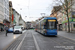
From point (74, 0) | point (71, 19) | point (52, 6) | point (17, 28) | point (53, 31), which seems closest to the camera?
point (53, 31)

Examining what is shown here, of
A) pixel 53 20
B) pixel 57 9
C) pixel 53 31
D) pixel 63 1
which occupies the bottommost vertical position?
pixel 53 31

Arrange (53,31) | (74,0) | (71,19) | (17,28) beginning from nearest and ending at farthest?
(53,31), (17,28), (74,0), (71,19)

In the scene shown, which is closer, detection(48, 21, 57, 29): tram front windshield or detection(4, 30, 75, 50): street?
detection(4, 30, 75, 50): street

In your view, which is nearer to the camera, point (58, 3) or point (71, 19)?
point (58, 3)

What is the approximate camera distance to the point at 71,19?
4891 cm

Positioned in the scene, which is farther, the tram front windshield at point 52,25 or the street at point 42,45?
the tram front windshield at point 52,25

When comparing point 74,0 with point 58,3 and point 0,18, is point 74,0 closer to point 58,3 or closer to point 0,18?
point 58,3

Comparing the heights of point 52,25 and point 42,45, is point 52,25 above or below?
above

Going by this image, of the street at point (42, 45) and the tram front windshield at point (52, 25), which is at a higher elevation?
the tram front windshield at point (52, 25)

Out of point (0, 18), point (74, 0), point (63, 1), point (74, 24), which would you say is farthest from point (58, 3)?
point (0, 18)

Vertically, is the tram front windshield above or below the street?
above

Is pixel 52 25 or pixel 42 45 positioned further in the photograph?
pixel 52 25

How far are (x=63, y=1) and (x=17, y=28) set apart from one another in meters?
14.6

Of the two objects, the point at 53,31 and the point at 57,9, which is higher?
the point at 57,9
